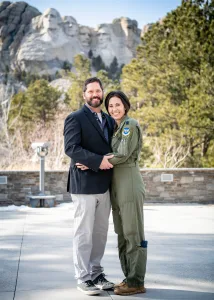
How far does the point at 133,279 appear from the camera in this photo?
3184 mm

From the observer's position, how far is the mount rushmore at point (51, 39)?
69.4m

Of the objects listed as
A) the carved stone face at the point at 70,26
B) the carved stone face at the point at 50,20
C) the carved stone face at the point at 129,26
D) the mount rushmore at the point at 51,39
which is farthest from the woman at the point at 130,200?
the carved stone face at the point at 129,26

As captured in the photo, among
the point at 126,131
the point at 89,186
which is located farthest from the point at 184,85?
the point at 89,186

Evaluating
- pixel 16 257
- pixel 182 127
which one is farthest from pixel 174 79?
→ pixel 16 257

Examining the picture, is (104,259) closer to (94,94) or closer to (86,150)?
(86,150)

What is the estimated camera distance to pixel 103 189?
3.26 meters

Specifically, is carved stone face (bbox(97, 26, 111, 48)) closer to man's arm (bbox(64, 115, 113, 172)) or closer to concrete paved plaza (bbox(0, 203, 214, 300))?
concrete paved plaza (bbox(0, 203, 214, 300))

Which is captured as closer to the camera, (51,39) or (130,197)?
(130,197)

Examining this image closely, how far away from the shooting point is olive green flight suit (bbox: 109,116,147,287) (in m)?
3.17

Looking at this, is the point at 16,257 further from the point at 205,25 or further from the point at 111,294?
the point at 205,25

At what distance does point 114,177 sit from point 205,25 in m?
10.6

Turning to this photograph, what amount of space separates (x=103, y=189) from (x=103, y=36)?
8337cm

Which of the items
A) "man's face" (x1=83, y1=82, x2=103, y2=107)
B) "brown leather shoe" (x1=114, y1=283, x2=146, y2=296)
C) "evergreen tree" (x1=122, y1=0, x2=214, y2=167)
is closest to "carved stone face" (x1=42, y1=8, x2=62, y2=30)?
"evergreen tree" (x1=122, y1=0, x2=214, y2=167)

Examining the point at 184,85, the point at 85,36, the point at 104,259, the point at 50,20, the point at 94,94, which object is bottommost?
the point at 104,259
